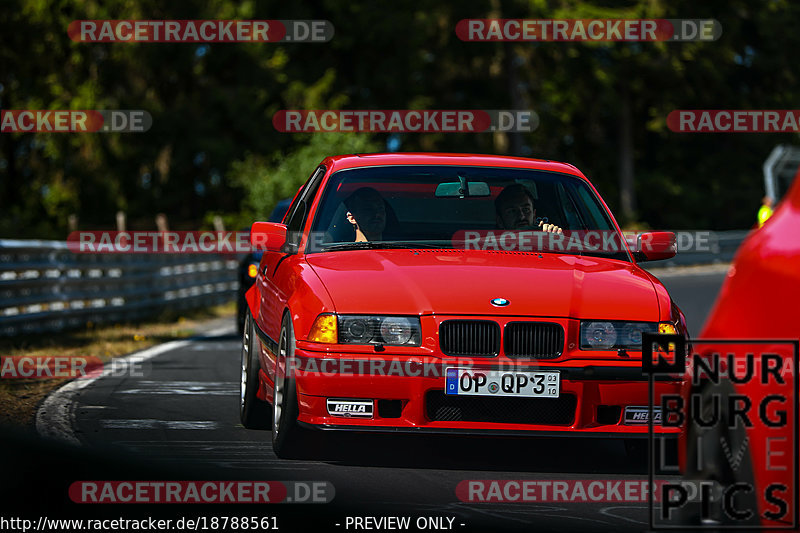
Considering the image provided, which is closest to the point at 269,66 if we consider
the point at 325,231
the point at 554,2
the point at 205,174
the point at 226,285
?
the point at 205,174

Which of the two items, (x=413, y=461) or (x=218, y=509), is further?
(x=413, y=461)

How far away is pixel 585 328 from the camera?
6.75m

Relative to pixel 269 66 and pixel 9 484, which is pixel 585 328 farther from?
pixel 269 66

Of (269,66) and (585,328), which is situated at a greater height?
(269,66)

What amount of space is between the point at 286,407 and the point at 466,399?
913 mm

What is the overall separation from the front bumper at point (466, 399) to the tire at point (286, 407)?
0.62ft

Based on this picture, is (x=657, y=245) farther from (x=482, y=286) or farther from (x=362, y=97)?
(x=362, y=97)

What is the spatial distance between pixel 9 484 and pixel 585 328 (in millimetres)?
2705

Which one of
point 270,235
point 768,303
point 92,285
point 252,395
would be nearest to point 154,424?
point 252,395

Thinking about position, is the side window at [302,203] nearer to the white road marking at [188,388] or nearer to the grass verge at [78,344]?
the white road marking at [188,388]

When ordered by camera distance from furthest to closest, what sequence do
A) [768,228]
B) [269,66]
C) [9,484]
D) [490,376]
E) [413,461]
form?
[269,66]
[413,461]
[490,376]
[9,484]
[768,228]

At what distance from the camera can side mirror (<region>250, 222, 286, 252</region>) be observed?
800 centimetres

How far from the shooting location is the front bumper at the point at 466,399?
6586mm

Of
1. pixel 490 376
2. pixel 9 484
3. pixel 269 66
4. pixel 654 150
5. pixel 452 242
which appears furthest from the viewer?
pixel 654 150
